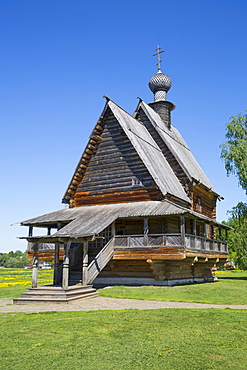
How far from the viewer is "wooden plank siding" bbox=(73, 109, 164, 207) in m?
24.0

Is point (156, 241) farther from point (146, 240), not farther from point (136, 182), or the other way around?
point (136, 182)

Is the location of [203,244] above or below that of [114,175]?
below

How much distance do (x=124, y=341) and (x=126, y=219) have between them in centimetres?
1572

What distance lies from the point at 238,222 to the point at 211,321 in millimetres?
25248

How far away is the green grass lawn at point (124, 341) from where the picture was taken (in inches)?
252

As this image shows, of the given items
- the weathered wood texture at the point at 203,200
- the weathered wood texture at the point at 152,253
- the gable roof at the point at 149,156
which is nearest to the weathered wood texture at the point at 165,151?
the gable roof at the point at 149,156

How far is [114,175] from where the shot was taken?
25.3 m

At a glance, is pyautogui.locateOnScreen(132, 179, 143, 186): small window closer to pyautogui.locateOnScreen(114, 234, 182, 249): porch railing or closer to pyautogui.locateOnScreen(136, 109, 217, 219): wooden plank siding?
pyautogui.locateOnScreen(136, 109, 217, 219): wooden plank siding

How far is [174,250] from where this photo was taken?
20188mm

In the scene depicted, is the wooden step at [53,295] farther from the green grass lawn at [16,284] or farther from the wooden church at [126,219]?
the green grass lawn at [16,284]

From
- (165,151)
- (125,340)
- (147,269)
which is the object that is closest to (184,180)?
(165,151)

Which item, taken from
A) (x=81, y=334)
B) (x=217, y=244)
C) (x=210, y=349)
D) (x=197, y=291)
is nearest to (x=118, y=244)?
(x=197, y=291)

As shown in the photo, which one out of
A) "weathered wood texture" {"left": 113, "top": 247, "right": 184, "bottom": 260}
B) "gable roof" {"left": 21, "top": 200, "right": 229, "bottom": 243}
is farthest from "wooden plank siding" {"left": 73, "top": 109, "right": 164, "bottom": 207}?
"weathered wood texture" {"left": 113, "top": 247, "right": 184, "bottom": 260}

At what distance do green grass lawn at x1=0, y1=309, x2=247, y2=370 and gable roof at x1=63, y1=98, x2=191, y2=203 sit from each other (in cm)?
1267
